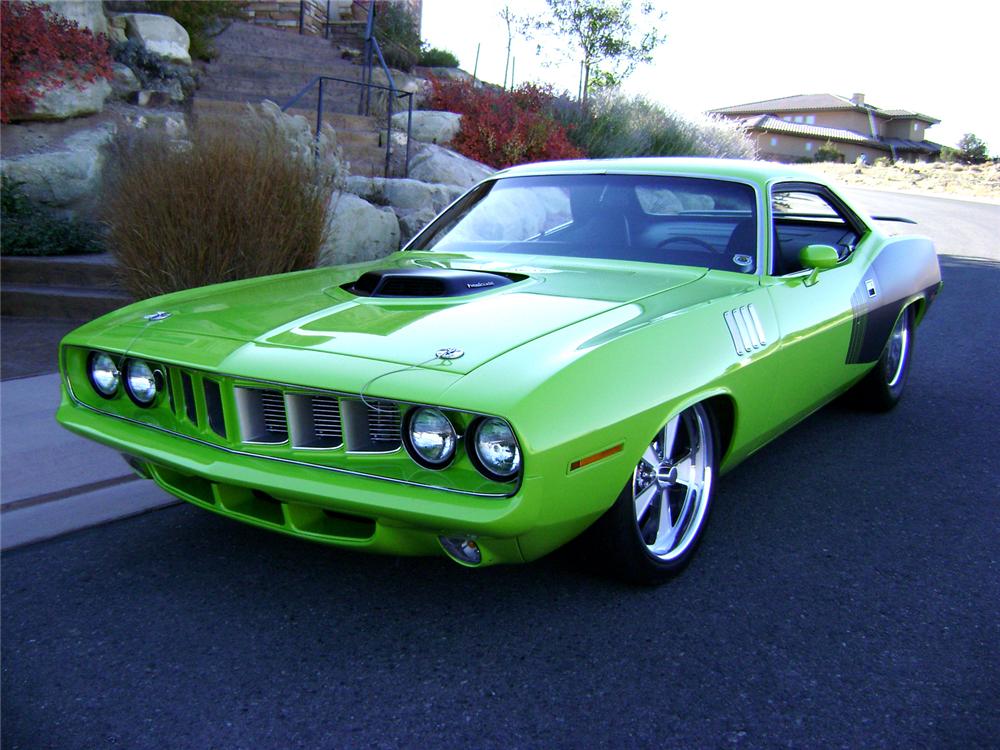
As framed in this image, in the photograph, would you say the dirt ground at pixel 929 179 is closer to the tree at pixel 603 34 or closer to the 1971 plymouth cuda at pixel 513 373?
the tree at pixel 603 34

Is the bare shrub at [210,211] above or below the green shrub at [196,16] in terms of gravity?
below

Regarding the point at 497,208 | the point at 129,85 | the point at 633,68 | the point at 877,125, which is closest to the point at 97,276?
the point at 497,208

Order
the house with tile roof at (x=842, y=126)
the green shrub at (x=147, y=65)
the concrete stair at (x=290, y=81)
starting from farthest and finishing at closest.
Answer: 1. the house with tile roof at (x=842, y=126)
2. the concrete stair at (x=290, y=81)
3. the green shrub at (x=147, y=65)

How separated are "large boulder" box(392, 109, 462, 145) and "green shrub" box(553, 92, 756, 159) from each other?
2517 millimetres

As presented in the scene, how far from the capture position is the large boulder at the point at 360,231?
24.3 feet

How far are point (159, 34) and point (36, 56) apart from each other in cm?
270

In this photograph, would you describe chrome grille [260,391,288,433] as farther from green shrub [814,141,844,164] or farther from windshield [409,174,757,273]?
green shrub [814,141,844,164]

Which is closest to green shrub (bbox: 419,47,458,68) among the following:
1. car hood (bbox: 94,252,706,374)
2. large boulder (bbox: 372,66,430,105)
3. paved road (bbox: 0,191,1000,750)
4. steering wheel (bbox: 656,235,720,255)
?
large boulder (bbox: 372,66,430,105)

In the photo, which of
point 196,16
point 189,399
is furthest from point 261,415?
point 196,16

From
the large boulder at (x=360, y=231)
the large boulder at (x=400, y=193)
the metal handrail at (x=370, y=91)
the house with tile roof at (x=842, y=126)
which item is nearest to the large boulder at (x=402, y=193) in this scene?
the large boulder at (x=400, y=193)

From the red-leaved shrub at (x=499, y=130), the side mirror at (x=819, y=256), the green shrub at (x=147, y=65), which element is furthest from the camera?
the red-leaved shrub at (x=499, y=130)

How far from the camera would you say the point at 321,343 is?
2621 mm

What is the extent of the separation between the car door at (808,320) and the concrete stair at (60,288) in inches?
173

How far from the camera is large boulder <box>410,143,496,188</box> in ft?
35.8
